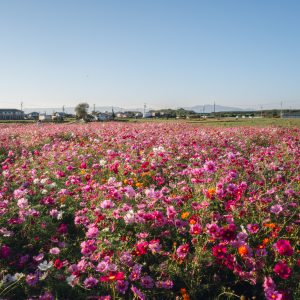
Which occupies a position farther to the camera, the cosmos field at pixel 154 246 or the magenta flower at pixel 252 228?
the magenta flower at pixel 252 228

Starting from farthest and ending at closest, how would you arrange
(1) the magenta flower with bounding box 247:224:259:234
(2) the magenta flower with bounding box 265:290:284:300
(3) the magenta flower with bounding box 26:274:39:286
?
(1) the magenta flower with bounding box 247:224:259:234, (3) the magenta flower with bounding box 26:274:39:286, (2) the magenta flower with bounding box 265:290:284:300

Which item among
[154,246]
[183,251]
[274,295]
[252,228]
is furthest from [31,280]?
[252,228]

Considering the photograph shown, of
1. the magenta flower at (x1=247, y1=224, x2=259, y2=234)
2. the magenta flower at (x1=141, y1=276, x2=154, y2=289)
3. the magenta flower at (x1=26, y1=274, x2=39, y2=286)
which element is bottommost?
the magenta flower at (x1=141, y1=276, x2=154, y2=289)

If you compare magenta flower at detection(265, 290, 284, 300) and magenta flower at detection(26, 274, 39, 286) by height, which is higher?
magenta flower at detection(265, 290, 284, 300)

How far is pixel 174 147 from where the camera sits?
7.84 m

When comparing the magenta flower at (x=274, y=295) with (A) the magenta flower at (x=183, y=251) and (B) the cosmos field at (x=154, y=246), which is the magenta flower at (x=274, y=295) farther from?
(A) the magenta flower at (x=183, y=251)

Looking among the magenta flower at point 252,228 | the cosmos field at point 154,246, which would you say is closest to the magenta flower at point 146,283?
the cosmos field at point 154,246

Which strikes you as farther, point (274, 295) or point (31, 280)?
point (31, 280)

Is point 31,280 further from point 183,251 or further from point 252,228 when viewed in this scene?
point 252,228

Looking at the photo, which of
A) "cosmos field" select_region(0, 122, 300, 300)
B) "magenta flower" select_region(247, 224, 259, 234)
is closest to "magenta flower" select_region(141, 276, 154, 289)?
"cosmos field" select_region(0, 122, 300, 300)

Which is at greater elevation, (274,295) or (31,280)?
(274,295)

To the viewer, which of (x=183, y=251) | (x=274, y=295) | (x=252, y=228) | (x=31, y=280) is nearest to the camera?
(x=274, y=295)

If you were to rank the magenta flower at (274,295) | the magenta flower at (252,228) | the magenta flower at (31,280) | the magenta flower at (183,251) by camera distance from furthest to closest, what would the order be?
1. the magenta flower at (252,228)
2. the magenta flower at (183,251)
3. the magenta flower at (31,280)
4. the magenta flower at (274,295)

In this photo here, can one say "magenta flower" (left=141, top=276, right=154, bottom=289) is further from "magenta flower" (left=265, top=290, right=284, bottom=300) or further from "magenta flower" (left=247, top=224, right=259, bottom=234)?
"magenta flower" (left=247, top=224, right=259, bottom=234)
